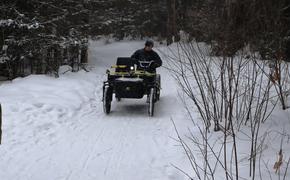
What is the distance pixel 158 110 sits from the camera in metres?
10.1

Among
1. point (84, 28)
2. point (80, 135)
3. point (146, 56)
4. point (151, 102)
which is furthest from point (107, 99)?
point (84, 28)

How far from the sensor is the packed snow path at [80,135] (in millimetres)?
5859

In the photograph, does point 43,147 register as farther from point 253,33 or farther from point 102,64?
point 102,64

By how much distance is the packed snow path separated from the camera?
586 cm

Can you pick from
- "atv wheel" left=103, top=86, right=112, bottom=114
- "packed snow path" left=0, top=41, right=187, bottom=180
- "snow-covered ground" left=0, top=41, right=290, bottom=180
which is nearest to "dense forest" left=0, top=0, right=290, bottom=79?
"snow-covered ground" left=0, top=41, right=290, bottom=180

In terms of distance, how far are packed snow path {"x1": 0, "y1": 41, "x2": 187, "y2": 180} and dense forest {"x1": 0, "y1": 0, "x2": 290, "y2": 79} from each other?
182cm

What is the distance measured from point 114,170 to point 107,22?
40.0 ft

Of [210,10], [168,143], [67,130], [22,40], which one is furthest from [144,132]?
[22,40]

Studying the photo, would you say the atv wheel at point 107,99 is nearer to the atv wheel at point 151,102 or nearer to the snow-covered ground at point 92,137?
the snow-covered ground at point 92,137

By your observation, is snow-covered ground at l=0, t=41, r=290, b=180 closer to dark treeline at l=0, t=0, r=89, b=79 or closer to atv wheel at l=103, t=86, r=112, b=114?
atv wheel at l=103, t=86, r=112, b=114

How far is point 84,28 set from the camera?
16906mm

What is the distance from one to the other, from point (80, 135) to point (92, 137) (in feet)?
0.85

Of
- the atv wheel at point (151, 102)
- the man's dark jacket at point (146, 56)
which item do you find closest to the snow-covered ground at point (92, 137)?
the atv wheel at point (151, 102)

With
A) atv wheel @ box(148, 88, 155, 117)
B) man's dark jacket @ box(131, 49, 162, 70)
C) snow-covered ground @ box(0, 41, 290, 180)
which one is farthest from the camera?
man's dark jacket @ box(131, 49, 162, 70)
